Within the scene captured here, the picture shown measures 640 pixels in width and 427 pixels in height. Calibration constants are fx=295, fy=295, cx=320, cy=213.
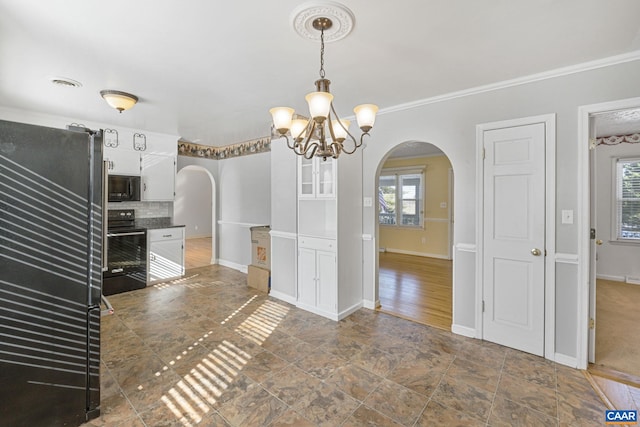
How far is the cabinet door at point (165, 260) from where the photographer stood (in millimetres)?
4672

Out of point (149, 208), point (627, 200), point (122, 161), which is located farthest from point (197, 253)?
point (627, 200)

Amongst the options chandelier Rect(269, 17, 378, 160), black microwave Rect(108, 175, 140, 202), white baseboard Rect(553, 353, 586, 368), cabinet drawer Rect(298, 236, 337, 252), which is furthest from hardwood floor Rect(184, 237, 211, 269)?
white baseboard Rect(553, 353, 586, 368)

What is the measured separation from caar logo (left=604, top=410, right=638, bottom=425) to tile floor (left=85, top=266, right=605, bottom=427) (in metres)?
0.03

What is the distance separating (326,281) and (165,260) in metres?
2.94

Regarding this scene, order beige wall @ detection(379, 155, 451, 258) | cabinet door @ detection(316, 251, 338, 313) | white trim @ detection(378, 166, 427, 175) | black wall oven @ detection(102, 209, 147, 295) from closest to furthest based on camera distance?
cabinet door @ detection(316, 251, 338, 313)
black wall oven @ detection(102, 209, 147, 295)
beige wall @ detection(379, 155, 451, 258)
white trim @ detection(378, 166, 427, 175)

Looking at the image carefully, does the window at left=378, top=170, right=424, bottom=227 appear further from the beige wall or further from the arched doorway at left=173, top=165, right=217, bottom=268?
the arched doorway at left=173, top=165, right=217, bottom=268

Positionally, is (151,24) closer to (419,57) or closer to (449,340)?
(419,57)

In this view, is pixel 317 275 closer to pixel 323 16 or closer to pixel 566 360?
pixel 566 360

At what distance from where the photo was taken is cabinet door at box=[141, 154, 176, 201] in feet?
15.8

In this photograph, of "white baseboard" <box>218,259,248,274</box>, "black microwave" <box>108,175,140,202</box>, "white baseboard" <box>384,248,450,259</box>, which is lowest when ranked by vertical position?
"white baseboard" <box>218,259,248,274</box>

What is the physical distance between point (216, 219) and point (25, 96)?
11.2 feet

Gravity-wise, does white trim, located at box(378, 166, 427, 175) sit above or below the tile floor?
above

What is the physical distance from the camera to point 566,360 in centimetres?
248

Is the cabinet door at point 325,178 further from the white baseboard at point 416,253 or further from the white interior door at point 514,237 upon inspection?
the white baseboard at point 416,253
